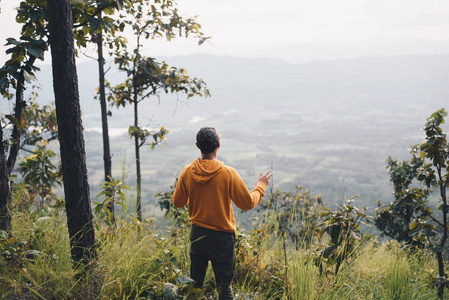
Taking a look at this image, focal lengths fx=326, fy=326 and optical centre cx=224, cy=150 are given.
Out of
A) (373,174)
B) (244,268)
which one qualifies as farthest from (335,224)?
(373,174)

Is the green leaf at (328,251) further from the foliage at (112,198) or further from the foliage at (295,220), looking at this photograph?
the foliage at (112,198)

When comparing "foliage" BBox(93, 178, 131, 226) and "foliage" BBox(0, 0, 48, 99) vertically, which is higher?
"foliage" BBox(0, 0, 48, 99)

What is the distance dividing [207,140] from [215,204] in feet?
1.72

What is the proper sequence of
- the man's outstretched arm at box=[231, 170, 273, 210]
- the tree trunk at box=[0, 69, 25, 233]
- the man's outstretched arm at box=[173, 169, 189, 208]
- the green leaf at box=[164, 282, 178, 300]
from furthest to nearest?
1. the tree trunk at box=[0, 69, 25, 233]
2. the man's outstretched arm at box=[173, 169, 189, 208]
3. the man's outstretched arm at box=[231, 170, 273, 210]
4. the green leaf at box=[164, 282, 178, 300]

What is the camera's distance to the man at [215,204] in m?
2.64

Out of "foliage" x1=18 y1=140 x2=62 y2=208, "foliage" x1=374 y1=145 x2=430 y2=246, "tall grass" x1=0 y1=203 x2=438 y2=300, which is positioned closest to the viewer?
"tall grass" x1=0 y1=203 x2=438 y2=300

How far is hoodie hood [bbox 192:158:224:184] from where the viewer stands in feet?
8.59

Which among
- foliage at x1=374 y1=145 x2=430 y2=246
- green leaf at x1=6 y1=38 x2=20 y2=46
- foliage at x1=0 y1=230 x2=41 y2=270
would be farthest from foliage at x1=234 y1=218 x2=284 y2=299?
foliage at x1=374 y1=145 x2=430 y2=246

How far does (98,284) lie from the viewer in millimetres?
2518

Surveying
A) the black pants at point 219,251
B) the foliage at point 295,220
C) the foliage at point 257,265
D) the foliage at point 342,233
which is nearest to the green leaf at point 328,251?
the foliage at point 342,233

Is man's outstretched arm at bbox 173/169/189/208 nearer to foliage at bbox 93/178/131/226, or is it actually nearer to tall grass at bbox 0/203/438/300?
tall grass at bbox 0/203/438/300

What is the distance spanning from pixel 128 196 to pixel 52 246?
861 millimetres

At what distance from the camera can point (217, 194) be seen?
2650mm

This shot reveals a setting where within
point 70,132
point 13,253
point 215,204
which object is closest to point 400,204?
point 215,204
